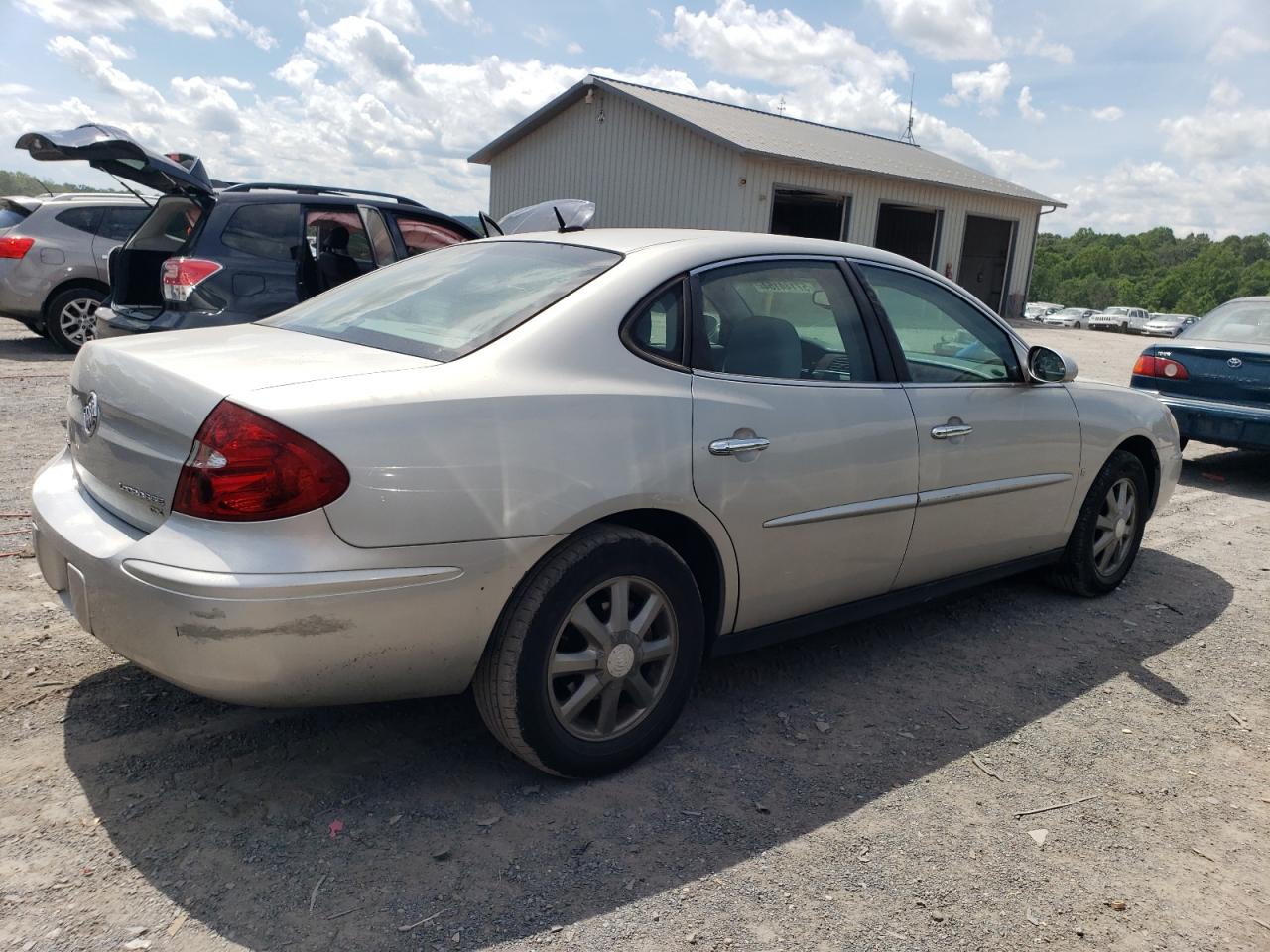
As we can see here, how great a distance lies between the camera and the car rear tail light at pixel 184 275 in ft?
21.0

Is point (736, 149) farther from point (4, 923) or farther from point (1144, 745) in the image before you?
point (4, 923)

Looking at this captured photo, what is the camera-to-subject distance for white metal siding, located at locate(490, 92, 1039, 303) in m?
20.0

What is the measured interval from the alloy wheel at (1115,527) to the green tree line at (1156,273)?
9164 centimetres

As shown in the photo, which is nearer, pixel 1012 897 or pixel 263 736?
pixel 1012 897

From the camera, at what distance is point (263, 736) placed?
10.1 ft

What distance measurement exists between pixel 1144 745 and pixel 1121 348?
23605 mm

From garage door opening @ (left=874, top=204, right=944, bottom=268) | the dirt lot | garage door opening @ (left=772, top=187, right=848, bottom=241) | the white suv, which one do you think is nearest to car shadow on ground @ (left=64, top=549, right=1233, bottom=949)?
the dirt lot

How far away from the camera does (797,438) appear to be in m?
3.24

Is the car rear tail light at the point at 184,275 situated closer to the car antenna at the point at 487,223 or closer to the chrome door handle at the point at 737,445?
the car antenna at the point at 487,223

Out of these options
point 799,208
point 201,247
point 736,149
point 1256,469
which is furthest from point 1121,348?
point 201,247

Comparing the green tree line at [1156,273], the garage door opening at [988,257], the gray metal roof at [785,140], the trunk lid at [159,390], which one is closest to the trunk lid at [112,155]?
the trunk lid at [159,390]

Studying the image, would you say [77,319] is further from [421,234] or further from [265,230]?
[421,234]

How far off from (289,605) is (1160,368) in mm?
7945

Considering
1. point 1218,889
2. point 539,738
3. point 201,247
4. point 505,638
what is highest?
point 201,247
